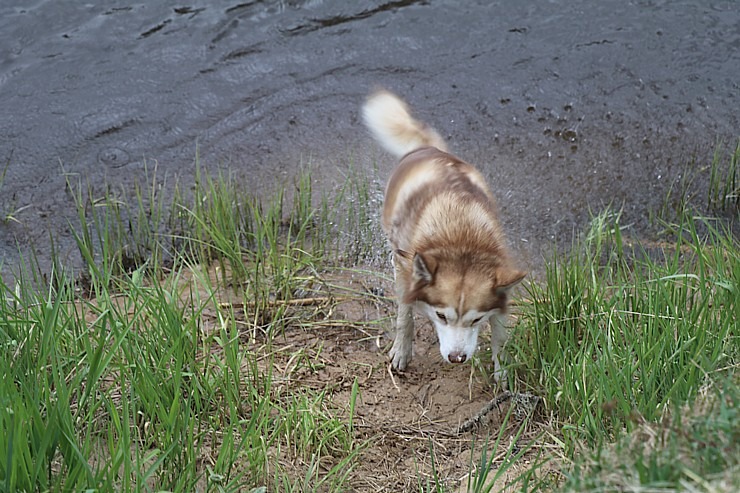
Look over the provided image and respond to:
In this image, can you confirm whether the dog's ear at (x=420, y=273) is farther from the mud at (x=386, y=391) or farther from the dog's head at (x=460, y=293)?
the mud at (x=386, y=391)

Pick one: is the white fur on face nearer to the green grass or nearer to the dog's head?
the dog's head

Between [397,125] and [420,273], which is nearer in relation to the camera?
[420,273]

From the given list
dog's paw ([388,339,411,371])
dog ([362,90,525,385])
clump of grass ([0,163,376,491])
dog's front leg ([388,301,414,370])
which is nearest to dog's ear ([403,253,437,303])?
dog ([362,90,525,385])

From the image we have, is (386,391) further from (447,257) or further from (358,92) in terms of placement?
(358,92)

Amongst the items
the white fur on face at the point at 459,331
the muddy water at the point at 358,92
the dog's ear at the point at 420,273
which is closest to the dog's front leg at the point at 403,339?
the dog's ear at the point at 420,273

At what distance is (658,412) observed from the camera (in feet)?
8.84

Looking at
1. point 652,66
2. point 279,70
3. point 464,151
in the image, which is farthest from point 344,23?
point 652,66

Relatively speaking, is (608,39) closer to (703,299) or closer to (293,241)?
(293,241)

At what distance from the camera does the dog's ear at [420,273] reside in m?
3.61

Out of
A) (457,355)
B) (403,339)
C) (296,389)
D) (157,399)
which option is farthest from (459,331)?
(157,399)

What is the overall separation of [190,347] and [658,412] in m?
1.80

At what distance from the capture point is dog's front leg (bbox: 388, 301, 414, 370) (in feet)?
13.4

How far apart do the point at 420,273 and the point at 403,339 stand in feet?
1.81

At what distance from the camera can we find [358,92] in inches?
273
